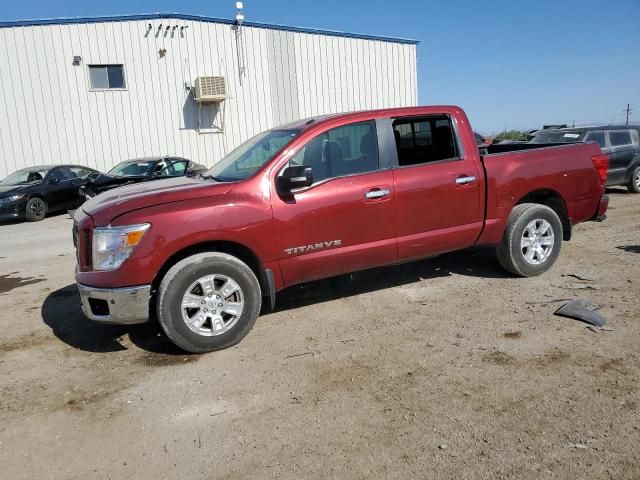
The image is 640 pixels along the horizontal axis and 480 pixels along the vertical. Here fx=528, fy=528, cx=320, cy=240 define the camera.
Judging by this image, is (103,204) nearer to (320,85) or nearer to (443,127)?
(443,127)

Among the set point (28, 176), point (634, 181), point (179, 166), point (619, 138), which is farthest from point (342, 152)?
point (28, 176)

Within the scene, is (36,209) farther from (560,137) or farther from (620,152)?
(620,152)

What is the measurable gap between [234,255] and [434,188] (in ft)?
6.66

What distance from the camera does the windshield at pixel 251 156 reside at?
15.5ft

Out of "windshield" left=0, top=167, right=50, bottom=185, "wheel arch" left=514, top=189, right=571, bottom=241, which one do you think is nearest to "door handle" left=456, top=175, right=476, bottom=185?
"wheel arch" left=514, top=189, right=571, bottom=241

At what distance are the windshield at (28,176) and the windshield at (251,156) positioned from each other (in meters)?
10.8

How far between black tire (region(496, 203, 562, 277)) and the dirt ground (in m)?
0.15

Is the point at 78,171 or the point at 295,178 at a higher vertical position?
the point at 78,171

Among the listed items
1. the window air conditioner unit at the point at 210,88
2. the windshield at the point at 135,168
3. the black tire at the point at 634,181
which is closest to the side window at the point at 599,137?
the black tire at the point at 634,181

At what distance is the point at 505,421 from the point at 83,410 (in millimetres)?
2690

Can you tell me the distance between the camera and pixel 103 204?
4402mm

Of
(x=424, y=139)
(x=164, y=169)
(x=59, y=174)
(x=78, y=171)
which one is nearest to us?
(x=424, y=139)

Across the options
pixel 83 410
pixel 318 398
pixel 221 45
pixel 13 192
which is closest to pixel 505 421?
pixel 318 398

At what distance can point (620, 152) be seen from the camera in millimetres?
12195
